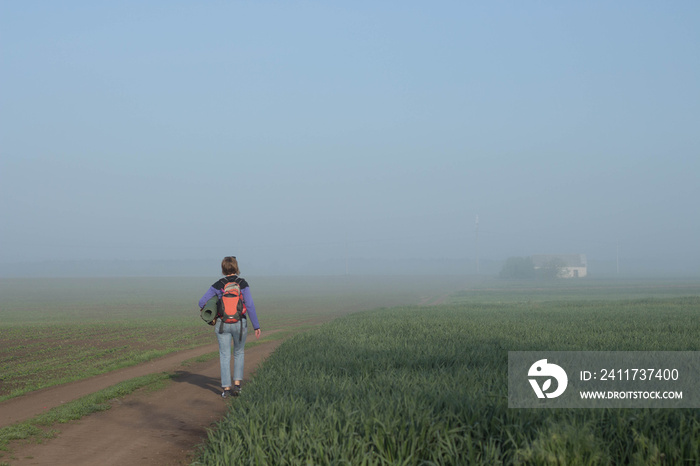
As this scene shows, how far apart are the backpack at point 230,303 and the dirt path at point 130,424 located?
1.71 meters

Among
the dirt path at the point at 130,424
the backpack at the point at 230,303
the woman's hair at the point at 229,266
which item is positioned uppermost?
the woman's hair at the point at 229,266

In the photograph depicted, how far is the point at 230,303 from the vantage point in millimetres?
10875

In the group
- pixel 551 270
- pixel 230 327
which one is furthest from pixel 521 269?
pixel 230 327

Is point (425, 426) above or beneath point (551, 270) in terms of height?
above

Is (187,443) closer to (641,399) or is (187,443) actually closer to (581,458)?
(581,458)

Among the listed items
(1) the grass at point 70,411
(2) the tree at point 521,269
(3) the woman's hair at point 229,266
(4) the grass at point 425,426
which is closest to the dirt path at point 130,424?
(1) the grass at point 70,411

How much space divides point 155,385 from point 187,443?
5371 millimetres

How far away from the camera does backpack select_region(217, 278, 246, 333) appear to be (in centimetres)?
1080

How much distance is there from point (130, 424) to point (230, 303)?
2809 mm

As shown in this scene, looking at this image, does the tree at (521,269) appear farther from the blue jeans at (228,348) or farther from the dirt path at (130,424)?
the blue jeans at (228,348)

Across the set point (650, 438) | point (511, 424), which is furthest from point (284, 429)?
point (650, 438)

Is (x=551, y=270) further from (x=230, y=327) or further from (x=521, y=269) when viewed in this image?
(x=230, y=327)

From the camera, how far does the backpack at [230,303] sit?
10805 millimetres

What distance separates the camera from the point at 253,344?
835 inches
